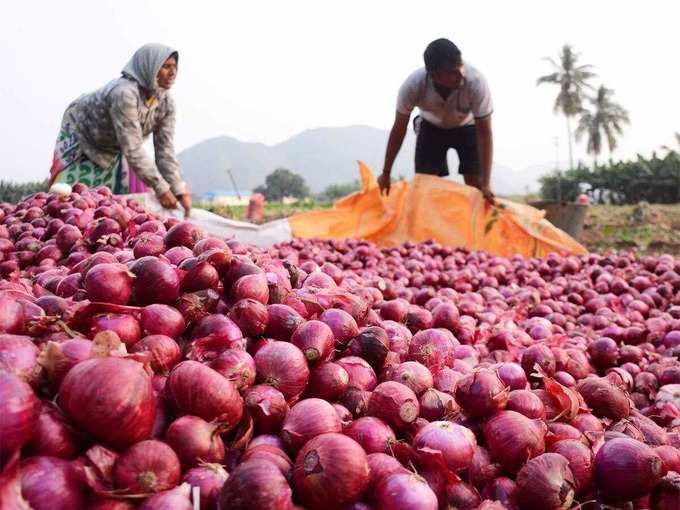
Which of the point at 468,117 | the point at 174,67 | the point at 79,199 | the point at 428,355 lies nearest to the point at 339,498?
the point at 428,355

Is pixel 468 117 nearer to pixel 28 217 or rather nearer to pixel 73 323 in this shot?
pixel 28 217

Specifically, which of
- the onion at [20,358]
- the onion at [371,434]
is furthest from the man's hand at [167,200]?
the onion at [371,434]

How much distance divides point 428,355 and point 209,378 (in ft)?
2.55

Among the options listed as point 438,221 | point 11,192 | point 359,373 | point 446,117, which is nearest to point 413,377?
point 359,373

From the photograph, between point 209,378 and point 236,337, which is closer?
point 209,378

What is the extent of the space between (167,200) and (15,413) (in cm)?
478

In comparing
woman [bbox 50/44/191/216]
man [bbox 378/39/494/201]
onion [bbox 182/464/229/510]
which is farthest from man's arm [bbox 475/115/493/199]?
onion [bbox 182/464/229/510]

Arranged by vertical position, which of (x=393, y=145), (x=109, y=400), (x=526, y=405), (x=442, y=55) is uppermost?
(x=442, y=55)

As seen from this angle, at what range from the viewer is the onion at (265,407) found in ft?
4.14

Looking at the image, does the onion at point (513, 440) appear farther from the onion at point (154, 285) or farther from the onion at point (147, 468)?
the onion at point (154, 285)

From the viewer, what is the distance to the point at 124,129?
17.4 feet

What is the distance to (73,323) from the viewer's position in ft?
4.49

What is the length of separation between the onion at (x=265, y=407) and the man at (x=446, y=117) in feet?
15.2

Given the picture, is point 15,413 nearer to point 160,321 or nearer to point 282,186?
point 160,321
